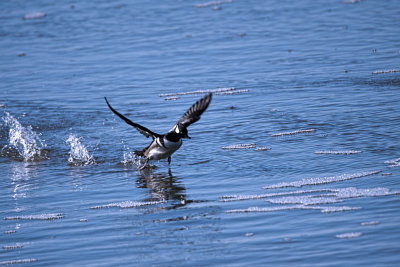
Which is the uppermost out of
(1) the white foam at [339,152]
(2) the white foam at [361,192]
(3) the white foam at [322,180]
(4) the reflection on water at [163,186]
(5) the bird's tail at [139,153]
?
(5) the bird's tail at [139,153]

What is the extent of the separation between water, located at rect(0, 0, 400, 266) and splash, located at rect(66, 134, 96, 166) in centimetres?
2

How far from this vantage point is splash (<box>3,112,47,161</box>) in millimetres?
11281

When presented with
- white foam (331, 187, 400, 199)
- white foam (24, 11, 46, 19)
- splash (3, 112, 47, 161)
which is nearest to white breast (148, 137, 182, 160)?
splash (3, 112, 47, 161)

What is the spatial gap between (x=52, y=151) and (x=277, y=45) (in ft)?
27.0

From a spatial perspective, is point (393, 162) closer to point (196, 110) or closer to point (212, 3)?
Result: point (196, 110)

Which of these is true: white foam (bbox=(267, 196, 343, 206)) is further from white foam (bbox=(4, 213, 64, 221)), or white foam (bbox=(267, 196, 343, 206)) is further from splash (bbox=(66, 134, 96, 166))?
splash (bbox=(66, 134, 96, 166))

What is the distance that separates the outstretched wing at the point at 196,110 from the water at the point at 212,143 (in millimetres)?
768

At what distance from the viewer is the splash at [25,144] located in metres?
11.3

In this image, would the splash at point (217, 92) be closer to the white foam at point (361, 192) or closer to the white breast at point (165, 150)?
the white breast at point (165, 150)

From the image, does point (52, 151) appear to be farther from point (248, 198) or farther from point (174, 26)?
point (174, 26)

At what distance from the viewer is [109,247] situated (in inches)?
279

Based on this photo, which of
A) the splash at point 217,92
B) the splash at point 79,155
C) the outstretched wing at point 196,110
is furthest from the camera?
the splash at point 217,92

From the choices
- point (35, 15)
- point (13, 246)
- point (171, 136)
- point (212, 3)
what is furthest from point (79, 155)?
point (35, 15)

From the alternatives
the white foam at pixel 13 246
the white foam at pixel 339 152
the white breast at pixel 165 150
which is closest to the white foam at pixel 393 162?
the white foam at pixel 339 152
